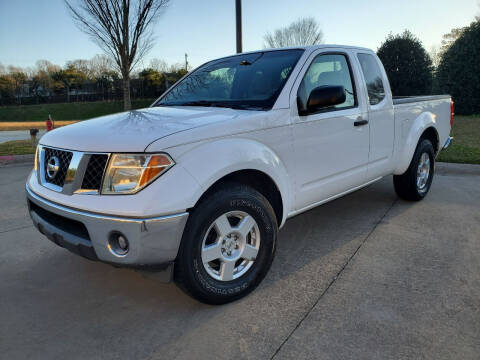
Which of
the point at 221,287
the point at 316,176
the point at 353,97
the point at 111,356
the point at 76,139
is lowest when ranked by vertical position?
the point at 111,356

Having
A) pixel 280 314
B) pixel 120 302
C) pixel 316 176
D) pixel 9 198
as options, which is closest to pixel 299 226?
pixel 316 176

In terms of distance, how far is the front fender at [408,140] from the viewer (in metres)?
4.38

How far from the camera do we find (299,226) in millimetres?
4168

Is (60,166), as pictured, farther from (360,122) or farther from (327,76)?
(360,122)

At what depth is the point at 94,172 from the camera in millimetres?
2299

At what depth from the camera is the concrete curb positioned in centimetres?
873

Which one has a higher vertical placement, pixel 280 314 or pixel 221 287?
pixel 221 287

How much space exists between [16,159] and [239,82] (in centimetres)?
756

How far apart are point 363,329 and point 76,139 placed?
2134mm

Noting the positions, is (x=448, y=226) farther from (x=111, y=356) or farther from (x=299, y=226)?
(x=111, y=356)

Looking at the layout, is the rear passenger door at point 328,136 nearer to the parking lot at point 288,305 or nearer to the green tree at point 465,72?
the parking lot at point 288,305

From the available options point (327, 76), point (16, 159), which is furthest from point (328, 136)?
point (16, 159)

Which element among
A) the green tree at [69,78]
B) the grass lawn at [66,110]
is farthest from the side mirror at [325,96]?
the green tree at [69,78]

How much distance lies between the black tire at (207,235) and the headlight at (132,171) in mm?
333
